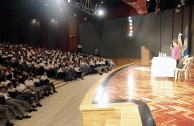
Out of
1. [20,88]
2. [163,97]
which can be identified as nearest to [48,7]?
[20,88]

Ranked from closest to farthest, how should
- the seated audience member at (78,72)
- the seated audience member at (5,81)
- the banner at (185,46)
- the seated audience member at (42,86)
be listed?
the seated audience member at (5,81) < the seated audience member at (42,86) < the banner at (185,46) < the seated audience member at (78,72)

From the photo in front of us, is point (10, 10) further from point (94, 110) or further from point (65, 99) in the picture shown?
point (94, 110)

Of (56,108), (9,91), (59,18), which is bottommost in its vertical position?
(56,108)

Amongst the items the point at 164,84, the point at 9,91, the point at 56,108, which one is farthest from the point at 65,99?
the point at 164,84

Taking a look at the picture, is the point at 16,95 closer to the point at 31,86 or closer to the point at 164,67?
the point at 31,86

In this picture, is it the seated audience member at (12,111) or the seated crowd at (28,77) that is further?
the seated crowd at (28,77)

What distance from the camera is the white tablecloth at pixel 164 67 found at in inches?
206

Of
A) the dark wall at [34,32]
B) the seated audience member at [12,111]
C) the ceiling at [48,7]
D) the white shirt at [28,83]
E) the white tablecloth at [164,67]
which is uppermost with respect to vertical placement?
the ceiling at [48,7]

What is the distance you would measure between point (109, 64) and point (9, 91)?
7.51m

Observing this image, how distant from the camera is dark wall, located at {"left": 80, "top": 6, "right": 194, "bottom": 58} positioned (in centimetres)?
1031

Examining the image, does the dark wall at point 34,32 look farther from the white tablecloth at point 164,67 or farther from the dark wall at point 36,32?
the white tablecloth at point 164,67

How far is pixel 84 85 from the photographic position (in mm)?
8883

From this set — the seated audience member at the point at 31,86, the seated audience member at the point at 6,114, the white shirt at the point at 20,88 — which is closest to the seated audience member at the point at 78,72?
the seated audience member at the point at 31,86

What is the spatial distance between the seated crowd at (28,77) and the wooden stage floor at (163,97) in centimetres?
228
